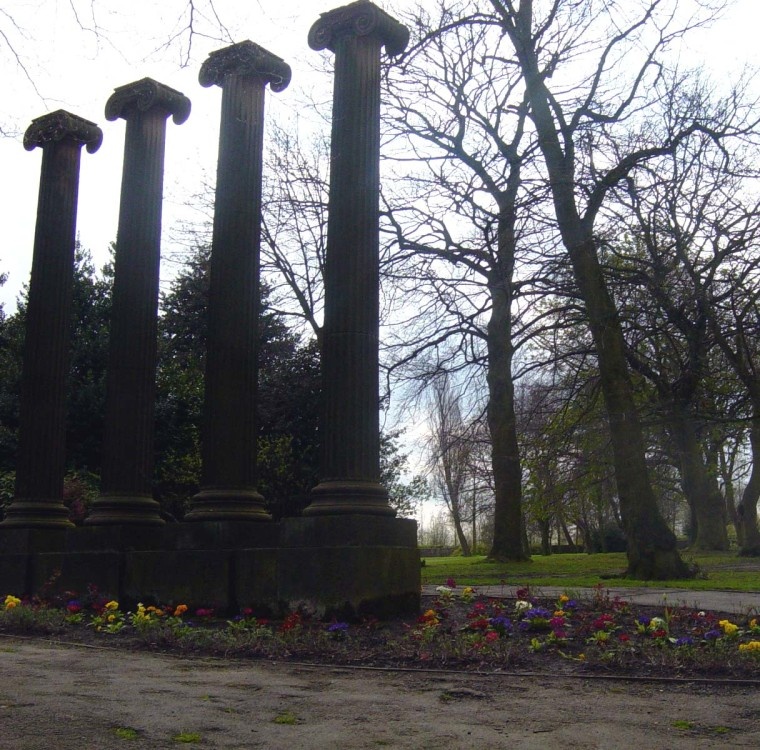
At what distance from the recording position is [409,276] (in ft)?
65.6

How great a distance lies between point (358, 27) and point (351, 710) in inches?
346

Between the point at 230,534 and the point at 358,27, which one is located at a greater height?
the point at 358,27

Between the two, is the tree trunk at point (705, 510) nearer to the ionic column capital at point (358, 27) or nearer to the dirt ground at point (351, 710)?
the ionic column capital at point (358, 27)

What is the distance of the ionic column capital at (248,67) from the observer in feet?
41.5

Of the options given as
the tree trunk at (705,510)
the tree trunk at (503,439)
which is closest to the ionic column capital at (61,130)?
the tree trunk at (503,439)

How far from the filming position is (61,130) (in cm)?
1606

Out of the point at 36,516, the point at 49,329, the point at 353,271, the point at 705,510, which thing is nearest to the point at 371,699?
the point at 353,271

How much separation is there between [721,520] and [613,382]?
2007cm

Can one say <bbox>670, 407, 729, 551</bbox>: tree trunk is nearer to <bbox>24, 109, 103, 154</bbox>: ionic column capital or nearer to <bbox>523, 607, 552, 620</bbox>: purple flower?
<bbox>24, 109, 103, 154</bbox>: ionic column capital

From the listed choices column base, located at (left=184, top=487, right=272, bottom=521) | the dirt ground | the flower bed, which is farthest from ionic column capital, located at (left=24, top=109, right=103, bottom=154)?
the dirt ground

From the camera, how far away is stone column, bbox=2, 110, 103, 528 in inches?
588

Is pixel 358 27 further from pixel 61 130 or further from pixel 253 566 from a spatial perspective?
pixel 253 566

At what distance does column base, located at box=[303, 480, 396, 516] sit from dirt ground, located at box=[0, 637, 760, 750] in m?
2.98

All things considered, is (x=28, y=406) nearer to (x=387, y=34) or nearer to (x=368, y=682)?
(x=387, y=34)
